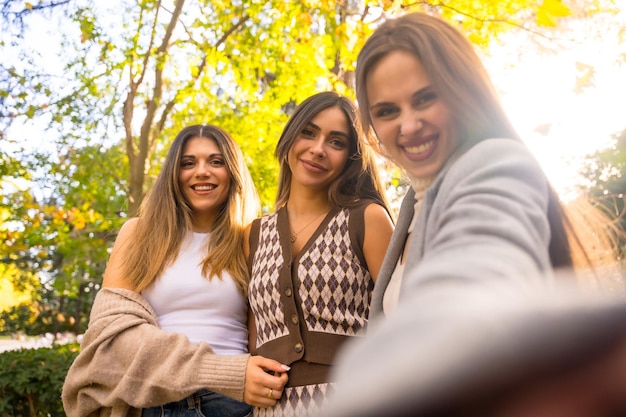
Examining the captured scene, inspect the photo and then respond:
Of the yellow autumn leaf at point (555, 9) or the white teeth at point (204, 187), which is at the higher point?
the yellow autumn leaf at point (555, 9)

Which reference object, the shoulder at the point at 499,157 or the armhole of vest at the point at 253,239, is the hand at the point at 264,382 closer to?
the armhole of vest at the point at 253,239

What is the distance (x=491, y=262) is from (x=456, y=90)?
28.5 inches

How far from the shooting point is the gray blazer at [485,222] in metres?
0.51

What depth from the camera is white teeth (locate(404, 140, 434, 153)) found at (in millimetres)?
1318

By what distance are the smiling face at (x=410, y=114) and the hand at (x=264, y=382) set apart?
1.16m

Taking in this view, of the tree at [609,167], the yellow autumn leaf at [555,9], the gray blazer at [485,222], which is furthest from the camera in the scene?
Answer: the tree at [609,167]

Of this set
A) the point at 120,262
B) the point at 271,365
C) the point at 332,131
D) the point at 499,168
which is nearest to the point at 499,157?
Result: the point at 499,168

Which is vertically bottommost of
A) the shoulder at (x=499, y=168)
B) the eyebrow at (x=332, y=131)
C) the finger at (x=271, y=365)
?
the finger at (x=271, y=365)

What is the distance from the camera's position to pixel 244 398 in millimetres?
2393

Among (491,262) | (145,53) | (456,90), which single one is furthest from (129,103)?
(491,262)

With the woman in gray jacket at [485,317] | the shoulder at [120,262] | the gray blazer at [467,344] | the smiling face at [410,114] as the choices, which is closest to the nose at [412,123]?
the smiling face at [410,114]

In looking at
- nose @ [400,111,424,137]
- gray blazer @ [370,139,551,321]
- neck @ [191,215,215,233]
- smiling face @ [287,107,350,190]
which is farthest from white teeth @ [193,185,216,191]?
gray blazer @ [370,139,551,321]

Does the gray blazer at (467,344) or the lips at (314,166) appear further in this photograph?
the lips at (314,166)

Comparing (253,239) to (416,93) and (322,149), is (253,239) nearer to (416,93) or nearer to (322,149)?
(322,149)
